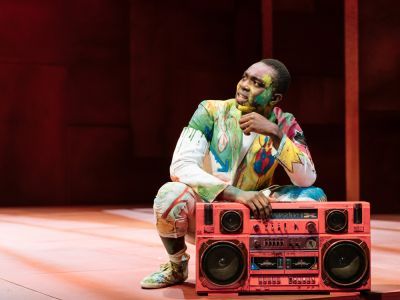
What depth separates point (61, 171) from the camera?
9.32 metres

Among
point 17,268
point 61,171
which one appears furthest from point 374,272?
point 61,171

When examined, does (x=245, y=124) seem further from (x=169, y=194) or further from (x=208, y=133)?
(x=169, y=194)

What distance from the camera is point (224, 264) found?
2.84 m

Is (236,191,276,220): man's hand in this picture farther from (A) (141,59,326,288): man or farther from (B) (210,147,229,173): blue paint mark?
(B) (210,147,229,173): blue paint mark

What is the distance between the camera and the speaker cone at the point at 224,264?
2797mm

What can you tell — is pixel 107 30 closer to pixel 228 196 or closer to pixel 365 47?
pixel 365 47

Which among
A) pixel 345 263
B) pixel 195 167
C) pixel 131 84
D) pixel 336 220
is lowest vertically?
pixel 345 263

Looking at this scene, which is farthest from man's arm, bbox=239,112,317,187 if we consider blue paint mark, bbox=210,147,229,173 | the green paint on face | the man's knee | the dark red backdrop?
the dark red backdrop

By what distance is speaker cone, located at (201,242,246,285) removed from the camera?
280 cm

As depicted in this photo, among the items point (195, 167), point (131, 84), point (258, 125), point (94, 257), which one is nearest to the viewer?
point (258, 125)

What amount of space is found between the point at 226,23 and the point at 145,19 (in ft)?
3.23

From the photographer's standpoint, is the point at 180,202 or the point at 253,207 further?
the point at 180,202

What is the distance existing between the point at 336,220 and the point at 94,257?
71.4 inches

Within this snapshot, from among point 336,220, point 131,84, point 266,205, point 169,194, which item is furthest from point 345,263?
point 131,84
